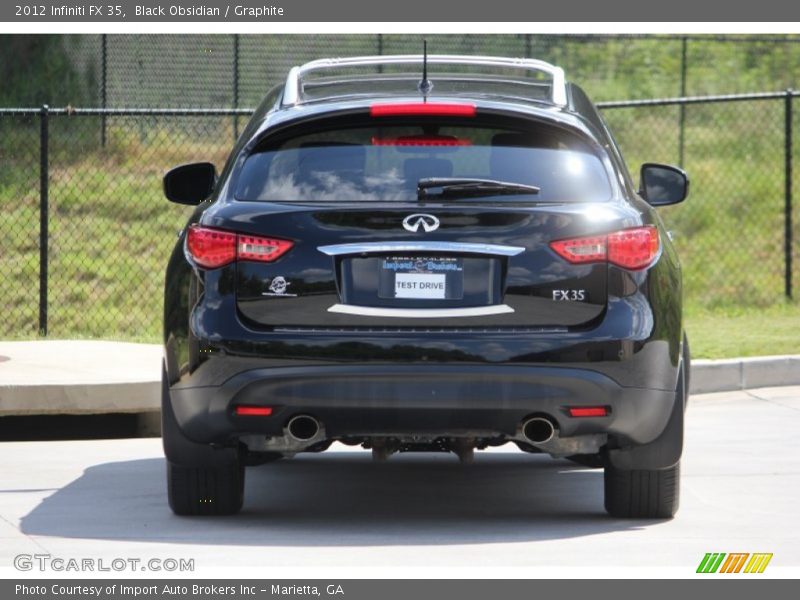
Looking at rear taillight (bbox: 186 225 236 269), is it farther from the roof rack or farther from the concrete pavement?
the concrete pavement

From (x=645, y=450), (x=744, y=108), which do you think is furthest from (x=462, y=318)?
(x=744, y=108)

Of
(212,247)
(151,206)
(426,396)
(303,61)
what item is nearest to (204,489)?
(212,247)

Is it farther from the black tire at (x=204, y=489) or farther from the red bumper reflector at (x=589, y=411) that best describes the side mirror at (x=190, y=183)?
the red bumper reflector at (x=589, y=411)

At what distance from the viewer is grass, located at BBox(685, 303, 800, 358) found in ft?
41.9

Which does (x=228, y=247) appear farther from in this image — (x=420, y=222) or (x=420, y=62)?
(x=420, y=62)

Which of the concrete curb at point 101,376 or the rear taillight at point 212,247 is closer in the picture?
the rear taillight at point 212,247

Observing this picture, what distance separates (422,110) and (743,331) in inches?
308

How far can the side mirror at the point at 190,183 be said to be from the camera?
310 inches

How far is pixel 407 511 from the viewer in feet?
25.3

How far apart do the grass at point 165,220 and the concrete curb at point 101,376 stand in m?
0.35

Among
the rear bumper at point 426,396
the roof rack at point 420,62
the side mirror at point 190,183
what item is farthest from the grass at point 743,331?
the rear bumper at point 426,396

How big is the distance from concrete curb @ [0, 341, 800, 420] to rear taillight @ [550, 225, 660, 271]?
4.40 meters

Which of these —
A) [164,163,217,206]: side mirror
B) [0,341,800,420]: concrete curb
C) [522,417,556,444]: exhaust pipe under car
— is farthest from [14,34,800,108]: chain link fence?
[522,417,556,444]: exhaust pipe under car
